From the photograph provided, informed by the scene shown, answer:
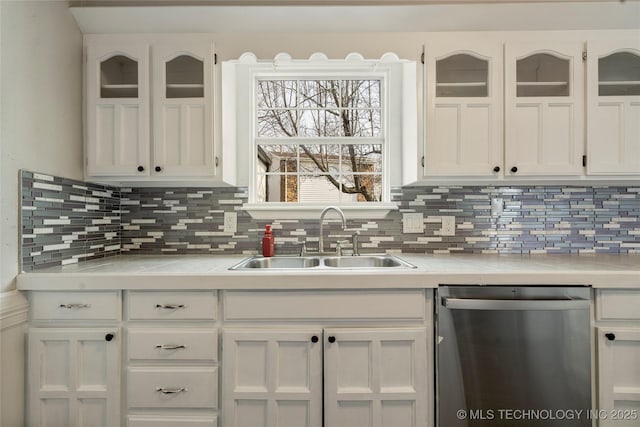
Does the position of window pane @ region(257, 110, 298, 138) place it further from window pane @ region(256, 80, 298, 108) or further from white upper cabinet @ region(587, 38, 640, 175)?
white upper cabinet @ region(587, 38, 640, 175)

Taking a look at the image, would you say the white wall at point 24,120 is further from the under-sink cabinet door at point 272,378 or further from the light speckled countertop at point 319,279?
the under-sink cabinet door at point 272,378

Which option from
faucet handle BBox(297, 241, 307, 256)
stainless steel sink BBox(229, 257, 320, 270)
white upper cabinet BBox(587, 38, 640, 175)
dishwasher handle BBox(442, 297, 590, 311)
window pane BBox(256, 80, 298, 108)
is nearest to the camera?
dishwasher handle BBox(442, 297, 590, 311)

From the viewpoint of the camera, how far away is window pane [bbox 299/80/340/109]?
2.33m

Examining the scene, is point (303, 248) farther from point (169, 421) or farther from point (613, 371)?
point (613, 371)

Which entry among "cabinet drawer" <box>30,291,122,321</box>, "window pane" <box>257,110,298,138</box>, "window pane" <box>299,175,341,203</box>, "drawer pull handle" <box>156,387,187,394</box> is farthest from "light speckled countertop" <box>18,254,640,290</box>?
"window pane" <box>257,110,298,138</box>

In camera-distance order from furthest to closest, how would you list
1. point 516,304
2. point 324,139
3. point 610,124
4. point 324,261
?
point 324,139, point 324,261, point 610,124, point 516,304

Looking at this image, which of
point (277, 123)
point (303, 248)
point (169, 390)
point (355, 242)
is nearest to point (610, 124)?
point (355, 242)

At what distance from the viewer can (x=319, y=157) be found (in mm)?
2348

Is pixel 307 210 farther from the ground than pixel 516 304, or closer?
farther from the ground

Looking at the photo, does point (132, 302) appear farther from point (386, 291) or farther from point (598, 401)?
point (598, 401)

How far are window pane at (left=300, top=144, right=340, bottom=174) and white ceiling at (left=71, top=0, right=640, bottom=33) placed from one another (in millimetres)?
747

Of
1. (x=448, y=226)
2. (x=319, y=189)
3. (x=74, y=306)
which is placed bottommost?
(x=74, y=306)

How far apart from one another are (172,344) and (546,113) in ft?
7.47

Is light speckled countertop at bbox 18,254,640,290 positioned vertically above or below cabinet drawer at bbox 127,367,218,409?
above
